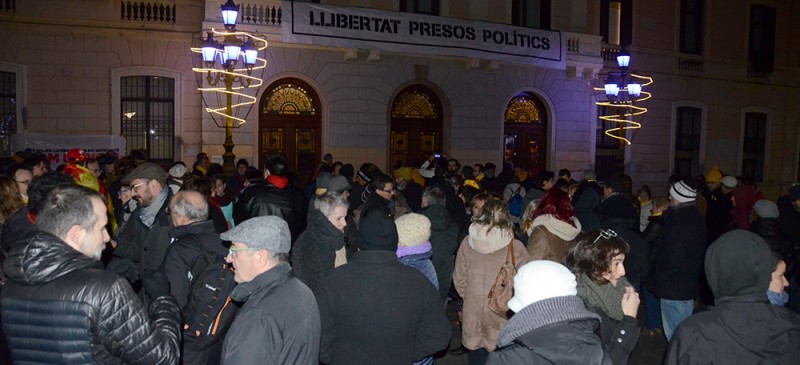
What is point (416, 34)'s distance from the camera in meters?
17.6

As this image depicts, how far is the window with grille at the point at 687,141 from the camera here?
2481cm

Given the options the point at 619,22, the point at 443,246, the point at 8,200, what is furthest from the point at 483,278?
the point at 619,22

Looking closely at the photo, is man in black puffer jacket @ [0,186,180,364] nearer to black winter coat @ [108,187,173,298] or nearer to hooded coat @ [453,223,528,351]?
black winter coat @ [108,187,173,298]

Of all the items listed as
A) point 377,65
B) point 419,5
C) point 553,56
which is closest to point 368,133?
point 377,65

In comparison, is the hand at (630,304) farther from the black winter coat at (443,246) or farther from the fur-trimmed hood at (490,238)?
the black winter coat at (443,246)

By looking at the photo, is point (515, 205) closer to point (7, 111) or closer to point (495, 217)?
point (495, 217)

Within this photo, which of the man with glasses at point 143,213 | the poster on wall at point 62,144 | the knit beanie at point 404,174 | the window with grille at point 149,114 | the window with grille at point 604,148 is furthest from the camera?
the window with grille at point 604,148

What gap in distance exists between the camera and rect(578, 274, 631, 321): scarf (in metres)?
4.09

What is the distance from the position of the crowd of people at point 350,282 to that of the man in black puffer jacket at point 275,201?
1.0 inches

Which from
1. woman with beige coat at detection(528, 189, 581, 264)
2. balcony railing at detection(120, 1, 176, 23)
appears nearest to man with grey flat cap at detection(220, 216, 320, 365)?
woman with beige coat at detection(528, 189, 581, 264)

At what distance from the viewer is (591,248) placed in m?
4.26

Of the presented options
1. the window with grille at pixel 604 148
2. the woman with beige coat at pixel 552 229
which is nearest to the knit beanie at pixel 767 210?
the woman with beige coat at pixel 552 229

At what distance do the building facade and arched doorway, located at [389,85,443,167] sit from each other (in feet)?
0.15

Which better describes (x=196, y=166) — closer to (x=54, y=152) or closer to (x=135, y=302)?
(x=54, y=152)
